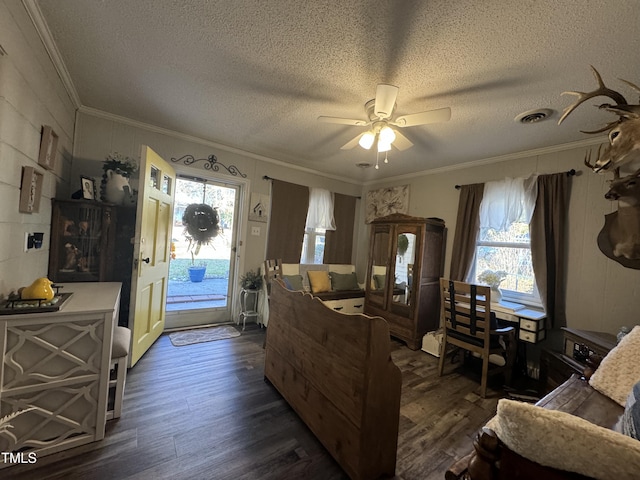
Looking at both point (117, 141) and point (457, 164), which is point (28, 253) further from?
point (457, 164)

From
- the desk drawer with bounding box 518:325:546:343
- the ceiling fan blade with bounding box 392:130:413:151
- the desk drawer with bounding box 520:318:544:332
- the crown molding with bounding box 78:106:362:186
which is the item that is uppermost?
the crown molding with bounding box 78:106:362:186

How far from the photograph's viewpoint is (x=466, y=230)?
10.8 ft

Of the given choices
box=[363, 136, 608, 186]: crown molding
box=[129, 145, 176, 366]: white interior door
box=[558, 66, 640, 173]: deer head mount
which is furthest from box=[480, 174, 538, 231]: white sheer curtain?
box=[129, 145, 176, 366]: white interior door

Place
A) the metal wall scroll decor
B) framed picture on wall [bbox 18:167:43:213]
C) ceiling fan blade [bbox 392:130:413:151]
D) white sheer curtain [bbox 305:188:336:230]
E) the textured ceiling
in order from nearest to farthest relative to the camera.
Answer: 1. the textured ceiling
2. framed picture on wall [bbox 18:167:43:213]
3. ceiling fan blade [bbox 392:130:413:151]
4. the metal wall scroll decor
5. white sheer curtain [bbox 305:188:336:230]

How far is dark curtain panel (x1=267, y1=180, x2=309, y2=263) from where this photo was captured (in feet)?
12.7

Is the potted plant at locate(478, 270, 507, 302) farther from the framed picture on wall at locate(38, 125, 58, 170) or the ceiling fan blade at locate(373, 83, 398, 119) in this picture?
the framed picture on wall at locate(38, 125, 58, 170)

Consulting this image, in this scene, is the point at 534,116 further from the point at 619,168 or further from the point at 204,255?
the point at 204,255

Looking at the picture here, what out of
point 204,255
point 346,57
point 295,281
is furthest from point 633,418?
point 204,255

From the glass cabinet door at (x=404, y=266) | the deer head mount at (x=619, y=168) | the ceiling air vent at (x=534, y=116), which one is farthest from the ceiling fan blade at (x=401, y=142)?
the glass cabinet door at (x=404, y=266)

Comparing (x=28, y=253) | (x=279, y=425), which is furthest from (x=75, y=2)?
(x=279, y=425)

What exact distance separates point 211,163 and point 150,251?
139 centimetres

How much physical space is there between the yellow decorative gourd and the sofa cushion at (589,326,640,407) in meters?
2.86

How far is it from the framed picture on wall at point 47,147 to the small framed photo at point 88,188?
1.36ft

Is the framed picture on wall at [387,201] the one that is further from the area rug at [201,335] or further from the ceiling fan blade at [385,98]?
the area rug at [201,335]
